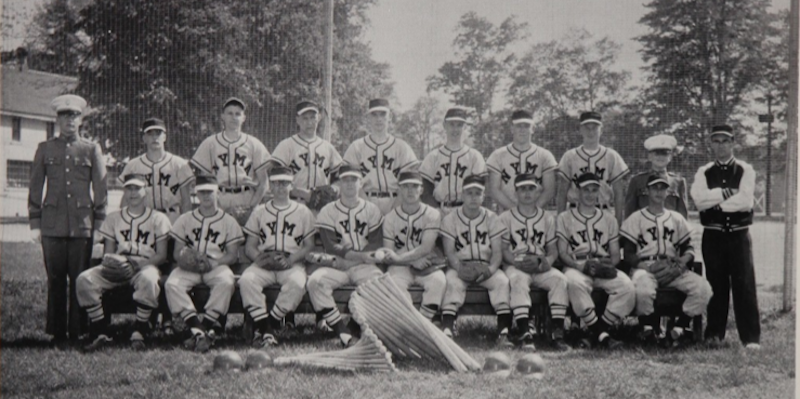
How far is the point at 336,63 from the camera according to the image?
32.4 feet

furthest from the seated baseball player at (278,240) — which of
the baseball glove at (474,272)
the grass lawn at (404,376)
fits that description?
the baseball glove at (474,272)

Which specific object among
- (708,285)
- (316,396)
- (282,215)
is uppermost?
(282,215)

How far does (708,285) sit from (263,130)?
516 centimetres

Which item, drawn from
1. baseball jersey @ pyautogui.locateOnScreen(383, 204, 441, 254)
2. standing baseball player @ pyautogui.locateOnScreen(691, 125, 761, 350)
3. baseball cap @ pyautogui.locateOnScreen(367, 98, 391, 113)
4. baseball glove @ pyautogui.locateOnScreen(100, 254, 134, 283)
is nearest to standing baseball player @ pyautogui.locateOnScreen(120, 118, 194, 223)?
baseball glove @ pyautogui.locateOnScreen(100, 254, 134, 283)

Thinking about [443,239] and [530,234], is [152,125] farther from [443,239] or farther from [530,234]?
[530,234]

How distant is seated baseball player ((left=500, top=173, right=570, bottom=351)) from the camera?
209 inches

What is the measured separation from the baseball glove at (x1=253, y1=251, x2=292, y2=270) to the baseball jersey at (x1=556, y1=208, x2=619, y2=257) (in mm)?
2196

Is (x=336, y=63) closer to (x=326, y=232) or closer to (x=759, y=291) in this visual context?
(x=326, y=232)

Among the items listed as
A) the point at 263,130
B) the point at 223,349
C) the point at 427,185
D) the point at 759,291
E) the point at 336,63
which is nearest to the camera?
the point at 223,349

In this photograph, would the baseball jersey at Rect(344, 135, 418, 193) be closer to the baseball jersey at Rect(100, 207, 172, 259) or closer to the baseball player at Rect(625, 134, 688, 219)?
the baseball jersey at Rect(100, 207, 172, 259)

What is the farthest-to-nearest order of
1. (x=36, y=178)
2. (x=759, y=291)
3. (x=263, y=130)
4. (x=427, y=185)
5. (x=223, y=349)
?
(x=263, y=130)
(x=759, y=291)
(x=427, y=185)
(x=36, y=178)
(x=223, y=349)

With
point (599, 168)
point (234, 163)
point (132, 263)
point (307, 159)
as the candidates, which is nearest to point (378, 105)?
point (307, 159)

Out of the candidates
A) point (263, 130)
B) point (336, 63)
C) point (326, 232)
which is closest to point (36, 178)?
point (326, 232)

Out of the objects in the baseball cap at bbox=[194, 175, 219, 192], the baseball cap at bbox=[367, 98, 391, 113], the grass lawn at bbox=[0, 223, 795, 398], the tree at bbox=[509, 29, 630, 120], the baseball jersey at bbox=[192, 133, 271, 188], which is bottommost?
the grass lawn at bbox=[0, 223, 795, 398]
